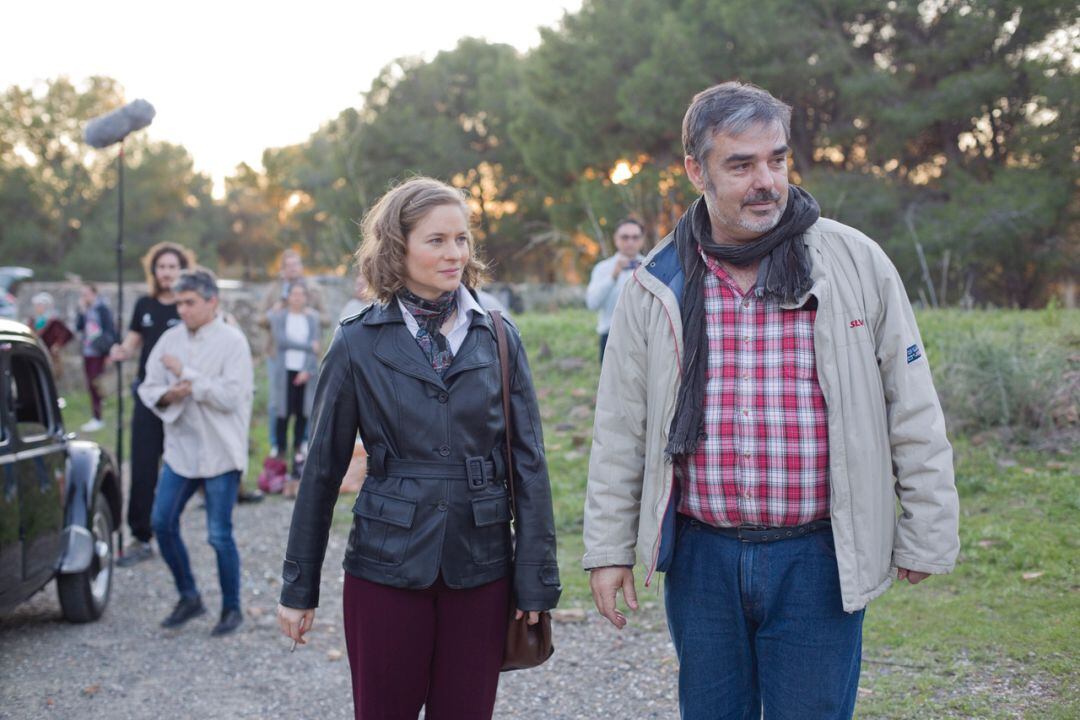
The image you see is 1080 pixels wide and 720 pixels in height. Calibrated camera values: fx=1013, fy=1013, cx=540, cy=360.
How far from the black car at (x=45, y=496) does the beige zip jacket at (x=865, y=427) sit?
379cm

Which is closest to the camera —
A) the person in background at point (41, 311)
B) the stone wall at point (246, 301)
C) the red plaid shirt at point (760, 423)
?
the red plaid shirt at point (760, 423)

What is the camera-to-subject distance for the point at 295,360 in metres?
10.1

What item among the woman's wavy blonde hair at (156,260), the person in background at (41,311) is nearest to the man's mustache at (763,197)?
the woman's wavy blonde hair at (156,260)

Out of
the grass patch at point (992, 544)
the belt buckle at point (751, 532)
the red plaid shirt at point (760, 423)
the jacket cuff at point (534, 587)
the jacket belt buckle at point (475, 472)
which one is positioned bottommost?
the grass patch at point (992, 544)

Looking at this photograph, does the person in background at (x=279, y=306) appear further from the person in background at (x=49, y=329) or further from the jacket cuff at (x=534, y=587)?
the jacket cuff at (x=534, y=587)

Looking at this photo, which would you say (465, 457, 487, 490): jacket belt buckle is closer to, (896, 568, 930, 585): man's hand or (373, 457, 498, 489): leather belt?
(373, 457, 498, 489): leather belt

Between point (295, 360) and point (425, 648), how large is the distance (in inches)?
297

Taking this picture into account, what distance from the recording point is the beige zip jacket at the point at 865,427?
2443 millimetres

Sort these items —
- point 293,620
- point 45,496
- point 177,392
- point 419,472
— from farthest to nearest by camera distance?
point 177,392
point 45,496
point 293,620
point 419,472

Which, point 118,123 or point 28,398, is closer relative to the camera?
point 28,398

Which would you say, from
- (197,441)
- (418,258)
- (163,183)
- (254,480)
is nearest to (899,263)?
(254,480)

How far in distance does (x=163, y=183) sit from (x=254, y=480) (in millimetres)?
40488

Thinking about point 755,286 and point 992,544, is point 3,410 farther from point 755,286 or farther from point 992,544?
point 992,544

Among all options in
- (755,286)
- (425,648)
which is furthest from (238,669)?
(755,286)
